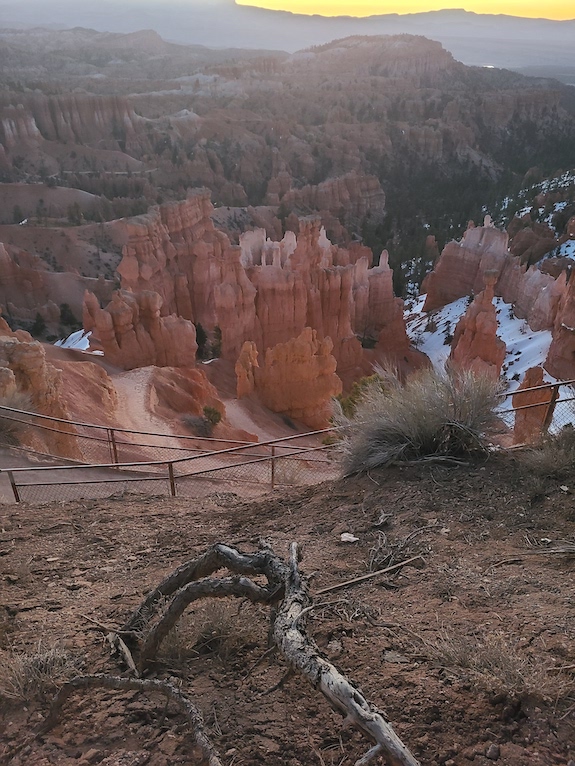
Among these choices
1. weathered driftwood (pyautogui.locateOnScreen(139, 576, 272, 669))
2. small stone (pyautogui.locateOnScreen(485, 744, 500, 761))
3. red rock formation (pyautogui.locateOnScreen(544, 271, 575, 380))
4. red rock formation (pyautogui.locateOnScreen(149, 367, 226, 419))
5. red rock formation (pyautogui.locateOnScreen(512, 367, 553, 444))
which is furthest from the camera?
red rock formation (pyautogui.locateOnScreen(544, 271, 575, 380))

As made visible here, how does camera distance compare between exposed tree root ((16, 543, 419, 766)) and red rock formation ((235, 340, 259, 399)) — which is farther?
red rock formation ((235, 340, 259, 399))

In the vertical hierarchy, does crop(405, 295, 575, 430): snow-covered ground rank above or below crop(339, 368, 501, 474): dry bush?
below

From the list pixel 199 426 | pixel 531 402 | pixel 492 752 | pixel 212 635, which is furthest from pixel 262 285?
pixel 492 752

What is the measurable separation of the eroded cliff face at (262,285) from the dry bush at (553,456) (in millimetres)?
19369

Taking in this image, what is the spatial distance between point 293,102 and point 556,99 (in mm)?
46429

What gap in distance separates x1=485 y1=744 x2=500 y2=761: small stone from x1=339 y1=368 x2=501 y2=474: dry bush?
3083 mm

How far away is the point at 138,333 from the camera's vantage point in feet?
65.8

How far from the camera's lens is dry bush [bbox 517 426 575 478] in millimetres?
4516

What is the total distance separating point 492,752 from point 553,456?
316 centimetres

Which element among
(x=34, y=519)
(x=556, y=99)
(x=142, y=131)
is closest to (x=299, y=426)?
(x=34, y=519)

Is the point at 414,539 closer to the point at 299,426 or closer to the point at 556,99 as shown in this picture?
the point at 299,426

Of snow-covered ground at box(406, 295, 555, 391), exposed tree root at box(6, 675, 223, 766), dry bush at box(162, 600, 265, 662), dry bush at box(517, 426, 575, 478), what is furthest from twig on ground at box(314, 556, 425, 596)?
snow-covered ground at box(406, 295, 555, 391)

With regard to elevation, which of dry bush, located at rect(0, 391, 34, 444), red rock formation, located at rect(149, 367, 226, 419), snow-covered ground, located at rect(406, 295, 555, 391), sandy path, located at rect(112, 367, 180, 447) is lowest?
snow-covered ground, located at rect(406, 295, 555, 391)

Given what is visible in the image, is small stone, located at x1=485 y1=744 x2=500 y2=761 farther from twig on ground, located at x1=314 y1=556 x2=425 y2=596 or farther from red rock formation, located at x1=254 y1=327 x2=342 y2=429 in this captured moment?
red rock formation, located at x1=254 y1=327 x2=342 y2=429
